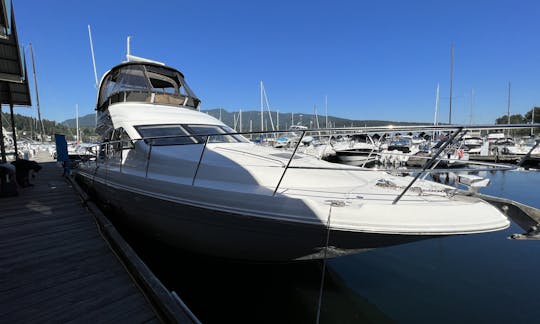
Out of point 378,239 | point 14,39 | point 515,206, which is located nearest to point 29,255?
point 378,239

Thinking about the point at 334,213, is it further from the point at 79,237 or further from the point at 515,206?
the point at 79,237

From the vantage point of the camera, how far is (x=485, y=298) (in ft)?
11.9

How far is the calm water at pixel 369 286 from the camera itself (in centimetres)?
331

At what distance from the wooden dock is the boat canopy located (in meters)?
2.74

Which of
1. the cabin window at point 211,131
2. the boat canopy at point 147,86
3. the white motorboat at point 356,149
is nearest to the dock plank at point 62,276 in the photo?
the cabin window at point 211,131

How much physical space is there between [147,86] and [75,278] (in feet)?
14.8

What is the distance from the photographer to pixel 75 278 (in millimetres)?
2883

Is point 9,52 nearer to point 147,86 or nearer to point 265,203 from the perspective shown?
point 147,86

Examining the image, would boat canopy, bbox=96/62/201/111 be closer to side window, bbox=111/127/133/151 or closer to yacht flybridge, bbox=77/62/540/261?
side window, bbox=111/127/133/151

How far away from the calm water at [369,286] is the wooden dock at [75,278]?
0.92m

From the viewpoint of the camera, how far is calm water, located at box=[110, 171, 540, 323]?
10.9 feet

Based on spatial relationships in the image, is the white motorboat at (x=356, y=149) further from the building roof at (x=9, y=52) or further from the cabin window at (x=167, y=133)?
the building roof at (x=9, y=52)

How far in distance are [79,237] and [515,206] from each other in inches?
210

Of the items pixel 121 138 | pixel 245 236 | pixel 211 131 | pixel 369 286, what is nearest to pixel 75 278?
pixel 245 236
